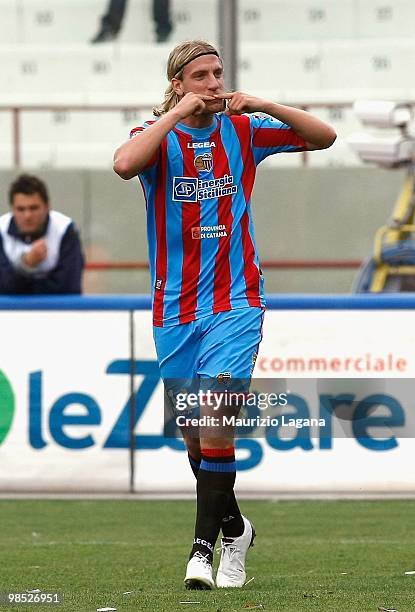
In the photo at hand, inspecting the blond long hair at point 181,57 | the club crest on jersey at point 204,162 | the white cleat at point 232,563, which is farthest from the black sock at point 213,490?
the blond long hair at point 181,57

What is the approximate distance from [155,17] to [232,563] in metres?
12.4

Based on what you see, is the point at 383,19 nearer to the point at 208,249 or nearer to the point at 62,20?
the point at 62,20

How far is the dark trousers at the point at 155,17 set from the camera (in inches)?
666

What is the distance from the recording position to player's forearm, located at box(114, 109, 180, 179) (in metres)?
5.07

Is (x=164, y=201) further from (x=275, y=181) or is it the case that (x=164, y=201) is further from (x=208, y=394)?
(x=275, y=181)

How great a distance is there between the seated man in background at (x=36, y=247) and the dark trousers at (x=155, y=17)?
25.1 feet

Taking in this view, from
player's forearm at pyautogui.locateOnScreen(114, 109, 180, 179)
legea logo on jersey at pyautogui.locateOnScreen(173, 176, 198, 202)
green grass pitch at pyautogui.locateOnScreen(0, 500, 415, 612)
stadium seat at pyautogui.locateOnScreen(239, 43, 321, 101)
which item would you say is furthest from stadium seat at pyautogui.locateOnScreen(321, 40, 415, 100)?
player's forearm at pyautogui.locateOnScreen(114, 109, 180, 179)

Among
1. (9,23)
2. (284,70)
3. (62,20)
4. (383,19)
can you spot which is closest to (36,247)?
(284,70)

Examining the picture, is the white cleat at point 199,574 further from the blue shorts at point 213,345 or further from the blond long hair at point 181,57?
the blond long hair at point 181,57

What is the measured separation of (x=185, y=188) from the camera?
5270mm

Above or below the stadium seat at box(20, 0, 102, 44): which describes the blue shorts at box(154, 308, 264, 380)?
below

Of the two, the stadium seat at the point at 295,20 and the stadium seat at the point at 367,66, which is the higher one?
the stadium seat at the point at 295,20

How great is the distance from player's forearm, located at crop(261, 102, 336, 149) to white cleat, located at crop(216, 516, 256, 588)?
61.5 inches

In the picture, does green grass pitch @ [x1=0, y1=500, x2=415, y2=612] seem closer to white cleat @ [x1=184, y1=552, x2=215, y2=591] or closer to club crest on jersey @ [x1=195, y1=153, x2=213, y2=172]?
white cleat @ [x1=184, y1=552, x2=215, y2=591]
